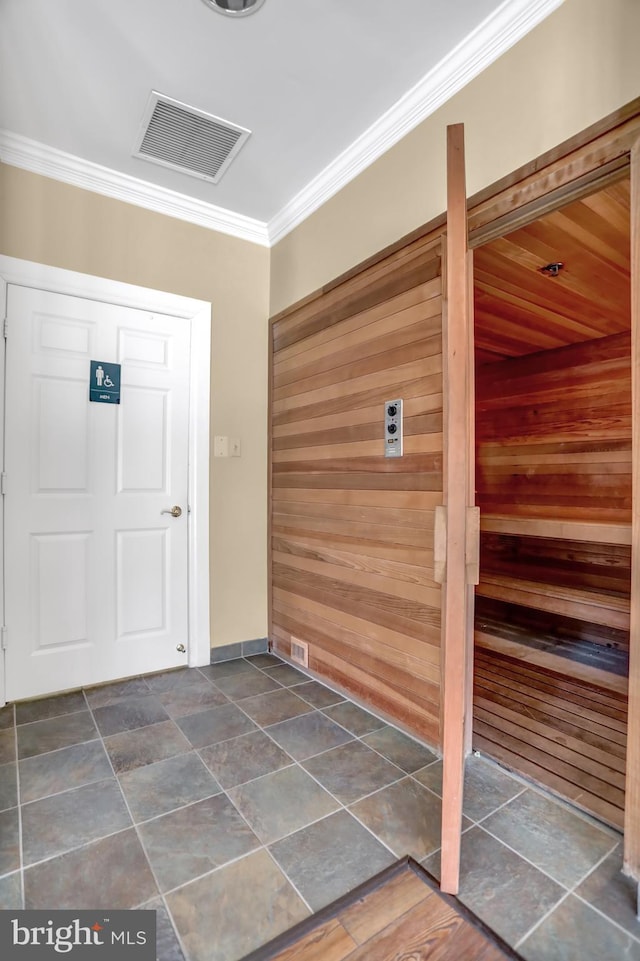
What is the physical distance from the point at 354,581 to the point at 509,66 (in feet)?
7.12

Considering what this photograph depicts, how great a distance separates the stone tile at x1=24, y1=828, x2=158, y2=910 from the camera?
1255 millimetres

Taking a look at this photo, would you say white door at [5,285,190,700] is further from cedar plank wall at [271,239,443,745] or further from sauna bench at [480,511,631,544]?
sauna bench at [480,511,631,544]

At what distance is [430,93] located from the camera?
1958mm

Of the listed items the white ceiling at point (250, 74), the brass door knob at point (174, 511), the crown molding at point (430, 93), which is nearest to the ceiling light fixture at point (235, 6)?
the white ceiling at point (250, 74)

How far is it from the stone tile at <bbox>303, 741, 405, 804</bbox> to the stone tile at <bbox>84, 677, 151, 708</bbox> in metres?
1.15

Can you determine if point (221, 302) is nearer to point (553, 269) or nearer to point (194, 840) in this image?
point (553, 269)

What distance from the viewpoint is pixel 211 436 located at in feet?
9.68

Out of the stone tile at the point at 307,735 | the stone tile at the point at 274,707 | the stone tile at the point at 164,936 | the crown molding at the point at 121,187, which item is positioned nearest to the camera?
the stone tile at the point at 164,936

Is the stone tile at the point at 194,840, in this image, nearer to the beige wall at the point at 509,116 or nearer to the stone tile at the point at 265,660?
the stone tile at the point at 265,660

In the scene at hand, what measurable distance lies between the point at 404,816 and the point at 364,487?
133 centimetres

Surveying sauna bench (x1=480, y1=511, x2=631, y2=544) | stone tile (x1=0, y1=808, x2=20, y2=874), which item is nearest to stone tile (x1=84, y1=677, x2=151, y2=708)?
stone tile (x1=0, y1=808, x2=20, y2=874)

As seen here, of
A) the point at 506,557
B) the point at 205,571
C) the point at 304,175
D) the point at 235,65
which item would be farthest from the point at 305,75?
the point at 506,557

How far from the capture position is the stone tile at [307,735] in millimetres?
1989

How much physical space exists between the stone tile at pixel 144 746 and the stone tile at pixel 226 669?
0.58 meters
